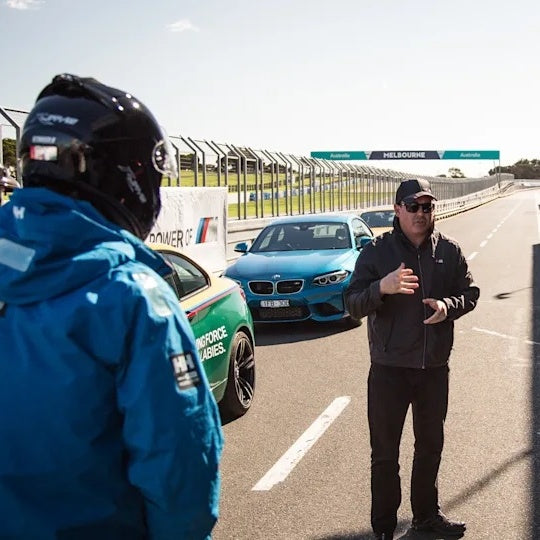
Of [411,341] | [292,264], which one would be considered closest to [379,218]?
[292,264]

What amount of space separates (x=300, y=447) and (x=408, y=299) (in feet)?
6.80

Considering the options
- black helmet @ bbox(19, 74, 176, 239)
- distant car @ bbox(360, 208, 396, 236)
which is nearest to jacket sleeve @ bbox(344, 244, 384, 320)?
black helmet @ bbox(19, 74, 176, 239)

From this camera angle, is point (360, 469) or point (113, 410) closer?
point (113, 410)

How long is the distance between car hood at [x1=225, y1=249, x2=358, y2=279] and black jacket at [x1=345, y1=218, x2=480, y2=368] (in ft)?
20.7

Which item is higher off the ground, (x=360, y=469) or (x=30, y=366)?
(x=30, y=366)

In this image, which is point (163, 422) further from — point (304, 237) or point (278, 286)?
point (304, 237)

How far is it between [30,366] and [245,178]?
19.5 metres

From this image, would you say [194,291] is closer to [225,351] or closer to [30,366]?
[225,351]

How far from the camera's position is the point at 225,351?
245 inches

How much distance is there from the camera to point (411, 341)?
392 centimetres

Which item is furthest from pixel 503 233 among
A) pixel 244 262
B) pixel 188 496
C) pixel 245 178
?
pixel 188 496

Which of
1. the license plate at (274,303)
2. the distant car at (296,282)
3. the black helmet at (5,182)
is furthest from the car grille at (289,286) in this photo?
the black helmet at (5,182)

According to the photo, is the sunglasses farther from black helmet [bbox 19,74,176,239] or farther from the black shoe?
black helmet [bbox 19,74,176,239]

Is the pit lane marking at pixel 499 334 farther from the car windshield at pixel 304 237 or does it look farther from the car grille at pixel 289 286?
the car grille at pixel 289 286
